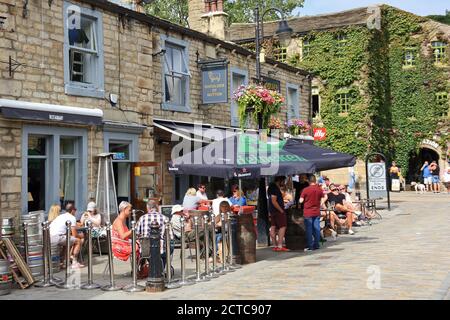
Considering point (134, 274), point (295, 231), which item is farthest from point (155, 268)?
point (295, 231)

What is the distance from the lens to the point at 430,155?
116 ft

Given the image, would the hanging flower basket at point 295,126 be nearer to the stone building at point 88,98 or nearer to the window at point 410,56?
the stone building at point 88,98

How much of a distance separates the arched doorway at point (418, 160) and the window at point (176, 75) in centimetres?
2254

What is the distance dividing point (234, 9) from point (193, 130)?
31.3 metres

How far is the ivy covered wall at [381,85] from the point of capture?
105 feet

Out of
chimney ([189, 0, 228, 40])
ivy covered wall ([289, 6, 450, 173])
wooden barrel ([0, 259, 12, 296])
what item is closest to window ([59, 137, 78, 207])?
wooden barrel ([0, 259, 12, 296])

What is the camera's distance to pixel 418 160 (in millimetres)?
35469

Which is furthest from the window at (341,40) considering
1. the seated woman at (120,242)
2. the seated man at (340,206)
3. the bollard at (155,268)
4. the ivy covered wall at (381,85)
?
the bollard at (155,268)

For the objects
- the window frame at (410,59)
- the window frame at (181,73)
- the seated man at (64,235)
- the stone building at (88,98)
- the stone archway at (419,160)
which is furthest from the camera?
the stone archway at (419,160)

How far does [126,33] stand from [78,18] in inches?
60.0

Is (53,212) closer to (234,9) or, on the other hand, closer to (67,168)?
(67,168)

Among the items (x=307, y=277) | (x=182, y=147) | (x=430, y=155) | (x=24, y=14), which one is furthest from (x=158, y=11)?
(x=307, y=277)
